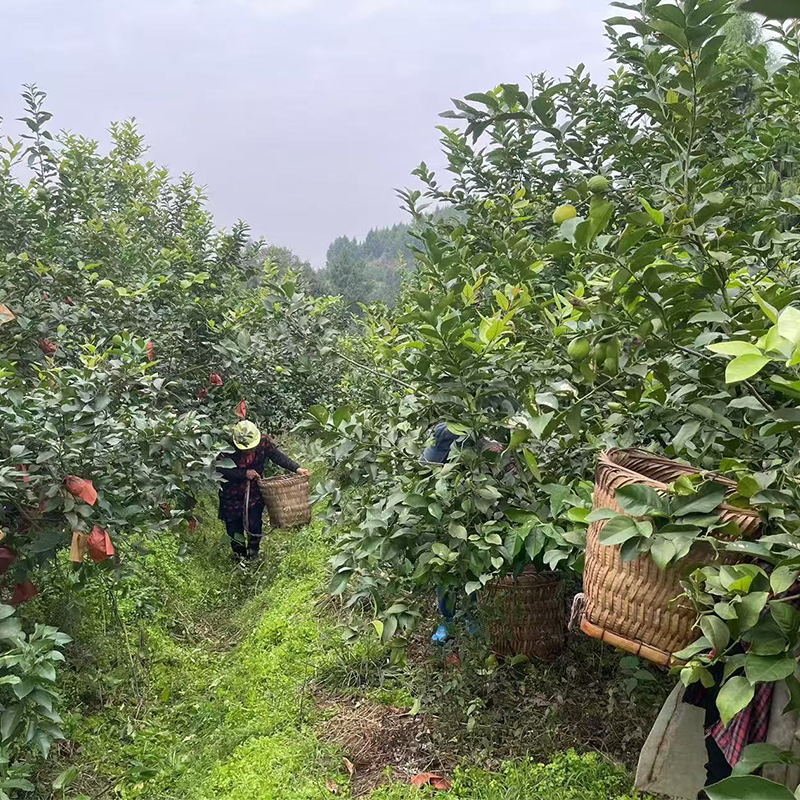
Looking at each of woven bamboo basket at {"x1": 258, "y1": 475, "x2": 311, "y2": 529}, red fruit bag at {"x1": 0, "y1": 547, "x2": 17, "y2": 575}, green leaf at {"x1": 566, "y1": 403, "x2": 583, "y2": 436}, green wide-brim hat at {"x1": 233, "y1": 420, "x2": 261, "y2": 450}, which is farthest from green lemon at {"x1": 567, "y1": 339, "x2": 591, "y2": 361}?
woven bamboo basket at {"x1": 258, "y1": 475, "x2": 311, "y2": 529}

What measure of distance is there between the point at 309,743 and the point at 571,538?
171 centimetres

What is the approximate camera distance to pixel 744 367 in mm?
833

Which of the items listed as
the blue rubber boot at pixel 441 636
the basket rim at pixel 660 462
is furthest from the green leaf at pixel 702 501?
the blue rubber boot at pixel 441 636

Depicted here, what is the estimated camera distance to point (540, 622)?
8.96 feet

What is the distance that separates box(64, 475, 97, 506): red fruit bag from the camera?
2.62m

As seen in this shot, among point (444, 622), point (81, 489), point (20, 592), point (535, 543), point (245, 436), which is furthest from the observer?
point (245, 436)

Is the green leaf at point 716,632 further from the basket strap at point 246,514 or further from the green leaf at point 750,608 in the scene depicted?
the basket strap at point 246,514

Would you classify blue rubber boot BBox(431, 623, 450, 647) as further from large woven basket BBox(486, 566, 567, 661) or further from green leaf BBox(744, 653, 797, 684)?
green leaf BBox(744, 653, 797, 684)

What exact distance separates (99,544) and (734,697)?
Answer: 7.62 ft

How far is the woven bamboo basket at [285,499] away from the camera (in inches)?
205

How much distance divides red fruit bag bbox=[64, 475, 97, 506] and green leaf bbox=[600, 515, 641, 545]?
1957 mm

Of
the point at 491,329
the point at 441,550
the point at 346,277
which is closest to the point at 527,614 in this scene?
the point at 441,550

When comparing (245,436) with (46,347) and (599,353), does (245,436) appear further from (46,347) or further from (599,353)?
(599,353)

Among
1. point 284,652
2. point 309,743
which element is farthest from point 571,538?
point 284,652
